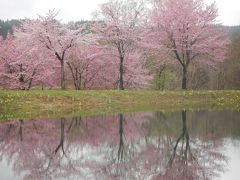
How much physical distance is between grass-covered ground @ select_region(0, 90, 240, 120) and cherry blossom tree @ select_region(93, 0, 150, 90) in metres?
7.46

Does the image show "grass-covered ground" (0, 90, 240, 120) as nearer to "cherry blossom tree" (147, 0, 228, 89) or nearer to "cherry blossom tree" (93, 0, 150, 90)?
"cherry blossom tree" (147, 0, 228, 89)

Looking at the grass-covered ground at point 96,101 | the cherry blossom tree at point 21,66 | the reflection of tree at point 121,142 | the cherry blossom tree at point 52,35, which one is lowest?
the reflection of tree at point 121,142

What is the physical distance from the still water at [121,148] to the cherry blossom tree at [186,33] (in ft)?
56.8

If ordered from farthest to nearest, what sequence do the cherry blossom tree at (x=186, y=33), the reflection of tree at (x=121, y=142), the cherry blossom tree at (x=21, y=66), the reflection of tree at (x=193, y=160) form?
the cherry blossom tree at (x=21, y=66) < the cherry blossom tree at (x=186, y=33) < the reflection of tree at (x=121, y=142) < the reflection of tree at (x=193, y=160)

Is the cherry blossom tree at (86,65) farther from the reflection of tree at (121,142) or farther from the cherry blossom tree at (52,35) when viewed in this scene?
the reflection of tree at (121,142)

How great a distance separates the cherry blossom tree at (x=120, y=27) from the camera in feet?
130

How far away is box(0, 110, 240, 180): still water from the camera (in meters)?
11.0

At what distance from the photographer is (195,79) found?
214 ft

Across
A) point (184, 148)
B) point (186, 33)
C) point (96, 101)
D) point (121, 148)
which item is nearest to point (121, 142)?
point (121, 148)

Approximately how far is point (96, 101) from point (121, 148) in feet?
50.8

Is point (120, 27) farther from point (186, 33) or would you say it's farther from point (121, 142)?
point (121, 142)

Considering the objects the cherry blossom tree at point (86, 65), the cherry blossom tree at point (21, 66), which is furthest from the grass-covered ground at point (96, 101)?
the cherry blossom tree at point (86, 65)

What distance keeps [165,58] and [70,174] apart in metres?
32.7

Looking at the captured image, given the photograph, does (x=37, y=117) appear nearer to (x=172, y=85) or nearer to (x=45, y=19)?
(x=45, y=19)
